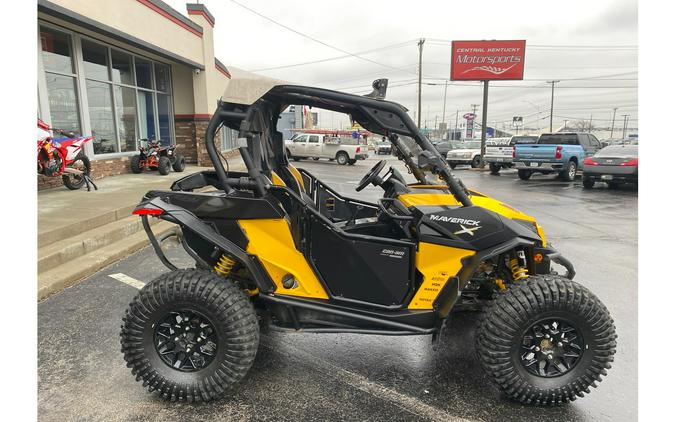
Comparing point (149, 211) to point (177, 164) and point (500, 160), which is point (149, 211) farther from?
point (500, 160)

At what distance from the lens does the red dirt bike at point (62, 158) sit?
7.41m

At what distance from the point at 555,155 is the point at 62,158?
15.0 metres

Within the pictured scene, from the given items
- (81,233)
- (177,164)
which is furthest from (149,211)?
(177,164)

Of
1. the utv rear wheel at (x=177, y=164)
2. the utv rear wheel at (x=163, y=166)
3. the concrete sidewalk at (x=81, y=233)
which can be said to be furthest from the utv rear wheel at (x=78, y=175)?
the utv rear wheel at (x=177, y=164)

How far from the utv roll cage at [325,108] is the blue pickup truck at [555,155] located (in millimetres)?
14199

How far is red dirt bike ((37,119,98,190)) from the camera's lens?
7414 millimetres

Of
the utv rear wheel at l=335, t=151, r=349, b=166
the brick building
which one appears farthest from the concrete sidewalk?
the utv rear wheel at l=335, t=151, r=349, b=166

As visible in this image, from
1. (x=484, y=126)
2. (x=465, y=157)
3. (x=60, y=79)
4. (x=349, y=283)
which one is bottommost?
(x=349, y=283)

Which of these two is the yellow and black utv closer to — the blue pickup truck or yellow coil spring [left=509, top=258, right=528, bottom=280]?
yellow coil spring [left=509, top=258, right=528, bottom=280]

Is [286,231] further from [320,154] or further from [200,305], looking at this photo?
[320,154]

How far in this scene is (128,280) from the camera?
15.3ft

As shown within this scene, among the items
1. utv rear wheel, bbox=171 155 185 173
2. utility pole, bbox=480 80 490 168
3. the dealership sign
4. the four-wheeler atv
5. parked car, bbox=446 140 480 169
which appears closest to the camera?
the four-wheeler atv

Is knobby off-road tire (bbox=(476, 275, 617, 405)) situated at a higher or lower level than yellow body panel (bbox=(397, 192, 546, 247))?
lower

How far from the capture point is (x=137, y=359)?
2.60m
